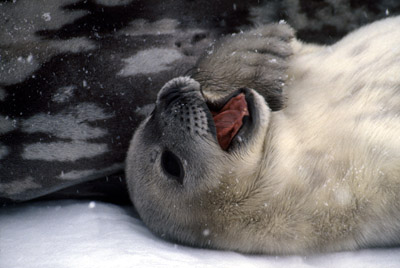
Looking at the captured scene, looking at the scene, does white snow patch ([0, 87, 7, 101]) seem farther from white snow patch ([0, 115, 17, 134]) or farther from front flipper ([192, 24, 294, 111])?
front flipper ([192, 24, 294, 111])

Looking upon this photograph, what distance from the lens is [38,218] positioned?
2574 mm

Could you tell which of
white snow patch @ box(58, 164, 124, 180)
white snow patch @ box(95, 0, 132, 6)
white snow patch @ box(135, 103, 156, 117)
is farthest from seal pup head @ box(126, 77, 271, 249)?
white snow patch @ box(95, 0, 132, 6)

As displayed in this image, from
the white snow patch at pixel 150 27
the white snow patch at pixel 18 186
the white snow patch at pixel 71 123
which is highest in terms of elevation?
the white snow patch at pixel 150 27

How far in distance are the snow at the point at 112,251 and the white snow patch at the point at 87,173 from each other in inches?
9.5

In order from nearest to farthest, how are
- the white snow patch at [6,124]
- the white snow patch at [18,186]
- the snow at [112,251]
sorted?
the snow at [112,251], the white snow patch at [6,124], the white snow patch at [18,186]

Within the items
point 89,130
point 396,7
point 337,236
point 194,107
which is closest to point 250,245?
point 337,236

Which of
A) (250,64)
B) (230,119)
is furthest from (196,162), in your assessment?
(250,64)

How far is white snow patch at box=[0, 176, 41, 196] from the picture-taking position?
2.61 meters

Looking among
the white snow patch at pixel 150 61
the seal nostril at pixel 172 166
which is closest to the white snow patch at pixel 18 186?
the white snow patch at pixel 150 61

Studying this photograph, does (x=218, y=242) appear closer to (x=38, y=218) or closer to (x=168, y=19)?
(x=38, y=218)

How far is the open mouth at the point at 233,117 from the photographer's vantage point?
2.10m

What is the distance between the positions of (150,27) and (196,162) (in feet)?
3.20

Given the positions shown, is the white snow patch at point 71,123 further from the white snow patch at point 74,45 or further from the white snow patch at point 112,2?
the white snow patch at point 112,2

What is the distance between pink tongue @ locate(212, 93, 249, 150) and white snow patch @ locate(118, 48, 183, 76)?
574mm
